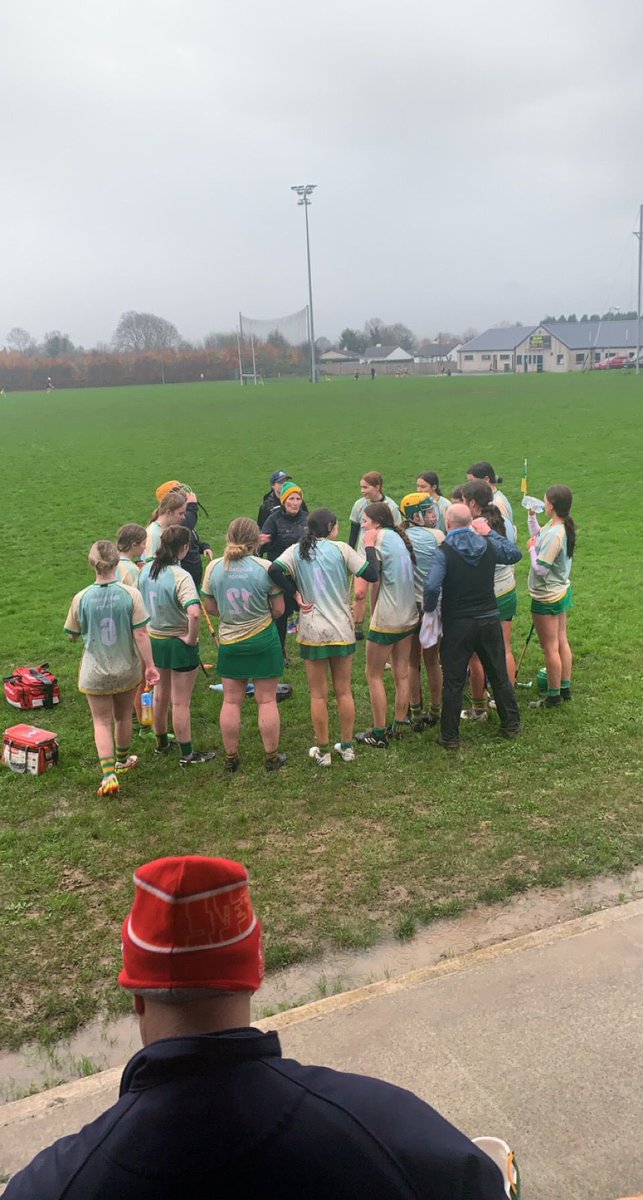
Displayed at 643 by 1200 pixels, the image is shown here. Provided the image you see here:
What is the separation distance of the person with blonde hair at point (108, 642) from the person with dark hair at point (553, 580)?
129 inches

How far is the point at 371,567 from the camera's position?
21.1 feet

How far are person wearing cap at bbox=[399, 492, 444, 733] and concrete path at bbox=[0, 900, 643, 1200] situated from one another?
3.27 metres

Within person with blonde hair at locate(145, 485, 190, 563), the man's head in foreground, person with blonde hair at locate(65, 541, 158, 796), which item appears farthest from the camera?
person with blonde hair at locate(145, 485, 190, 563)

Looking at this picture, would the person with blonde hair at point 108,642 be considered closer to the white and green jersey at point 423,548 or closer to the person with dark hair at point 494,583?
the white and green jersey at point 423,548

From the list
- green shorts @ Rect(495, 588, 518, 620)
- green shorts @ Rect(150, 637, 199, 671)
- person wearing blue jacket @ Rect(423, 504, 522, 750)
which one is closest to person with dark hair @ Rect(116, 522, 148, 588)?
green shorts @ Rect(150, 637, 199, 671)

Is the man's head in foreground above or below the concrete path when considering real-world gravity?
above

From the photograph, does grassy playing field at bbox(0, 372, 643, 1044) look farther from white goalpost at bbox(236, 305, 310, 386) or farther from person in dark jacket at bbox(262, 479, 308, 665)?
white goalpost at bbox(236, 305, 310, 386)

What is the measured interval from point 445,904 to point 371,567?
8.67 ft

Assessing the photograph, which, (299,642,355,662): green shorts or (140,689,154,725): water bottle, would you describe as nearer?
(299,642,355,662): green shorts

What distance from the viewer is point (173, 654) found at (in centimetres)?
654

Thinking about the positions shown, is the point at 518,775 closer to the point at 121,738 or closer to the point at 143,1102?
the point at 121,738

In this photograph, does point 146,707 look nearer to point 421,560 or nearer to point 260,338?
point 421,560

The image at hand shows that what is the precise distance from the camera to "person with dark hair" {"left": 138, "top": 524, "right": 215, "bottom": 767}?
6.38 metres

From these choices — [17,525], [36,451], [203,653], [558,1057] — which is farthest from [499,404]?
[558,1057]
